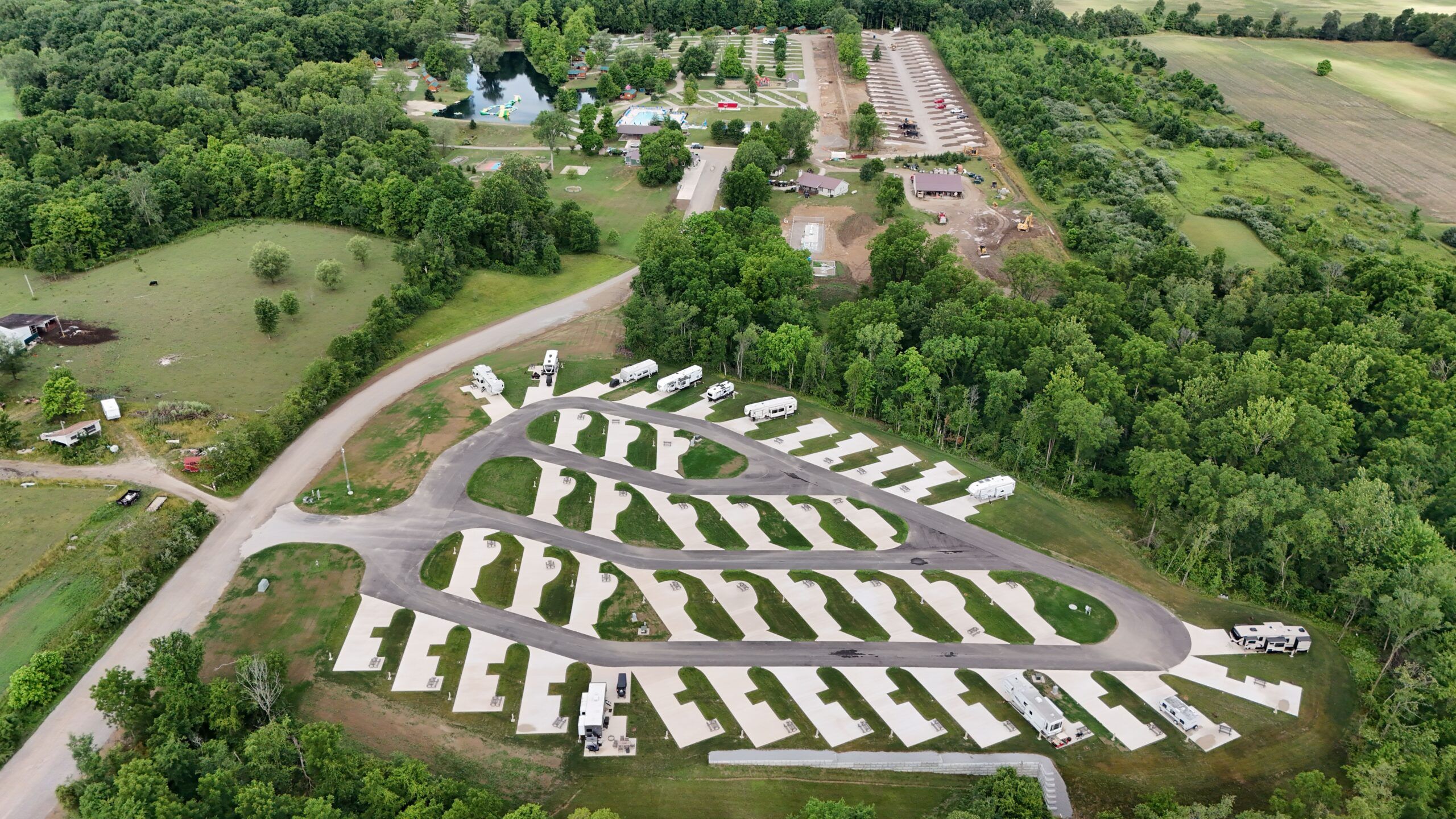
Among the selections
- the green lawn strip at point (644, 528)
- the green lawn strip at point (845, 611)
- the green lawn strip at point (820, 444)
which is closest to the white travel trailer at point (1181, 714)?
the green lawn strip at point (845, 611)

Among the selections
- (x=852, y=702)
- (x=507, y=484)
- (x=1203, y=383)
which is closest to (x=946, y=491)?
(x=852, y=702)

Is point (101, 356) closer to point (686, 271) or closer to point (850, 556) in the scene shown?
point (686, 271)

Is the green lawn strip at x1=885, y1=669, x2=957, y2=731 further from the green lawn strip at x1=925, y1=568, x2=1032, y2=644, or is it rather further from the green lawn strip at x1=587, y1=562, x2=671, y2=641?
the green lawn strip at x1=587, y1=562, x2=671, y2=641

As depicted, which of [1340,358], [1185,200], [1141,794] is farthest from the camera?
[1185,200]

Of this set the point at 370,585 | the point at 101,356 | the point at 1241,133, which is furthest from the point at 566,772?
the point at 1241,133

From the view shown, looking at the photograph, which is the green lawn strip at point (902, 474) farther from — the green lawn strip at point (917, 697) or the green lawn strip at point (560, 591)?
the green lawn strip at point (560, 591)

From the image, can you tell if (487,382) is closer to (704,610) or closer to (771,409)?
(771,409)
